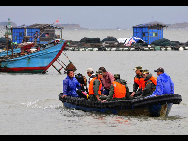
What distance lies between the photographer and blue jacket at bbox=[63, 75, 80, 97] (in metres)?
22.8

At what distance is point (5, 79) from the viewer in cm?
4391

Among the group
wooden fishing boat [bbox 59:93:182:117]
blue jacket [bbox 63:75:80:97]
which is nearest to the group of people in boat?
blue jacket [bbox 63:75:80:97]

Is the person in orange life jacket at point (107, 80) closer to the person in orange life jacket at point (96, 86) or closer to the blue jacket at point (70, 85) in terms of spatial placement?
the person in orange life jacket at point (96, 86)

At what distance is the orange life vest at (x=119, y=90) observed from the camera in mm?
21000

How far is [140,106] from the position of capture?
21.0 meters

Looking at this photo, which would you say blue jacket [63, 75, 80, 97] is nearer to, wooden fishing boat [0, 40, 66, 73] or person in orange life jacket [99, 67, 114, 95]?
person in orange life jacket [99, 67, 114, 95]

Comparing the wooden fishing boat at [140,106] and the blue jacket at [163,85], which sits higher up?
the blue jacket at [163,85]

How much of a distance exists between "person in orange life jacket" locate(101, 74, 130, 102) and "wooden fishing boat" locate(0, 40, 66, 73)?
25.3m

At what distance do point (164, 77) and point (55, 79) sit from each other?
23.8 metres

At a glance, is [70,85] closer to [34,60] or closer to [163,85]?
[163,85]

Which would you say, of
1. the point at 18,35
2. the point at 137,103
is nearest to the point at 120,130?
the point at 137,103

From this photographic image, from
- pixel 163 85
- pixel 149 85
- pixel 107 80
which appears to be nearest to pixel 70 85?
pixel 107 80

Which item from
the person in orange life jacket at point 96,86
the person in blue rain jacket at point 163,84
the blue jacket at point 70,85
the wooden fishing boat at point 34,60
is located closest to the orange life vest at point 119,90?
the person in orange life jacket at point 96,86
